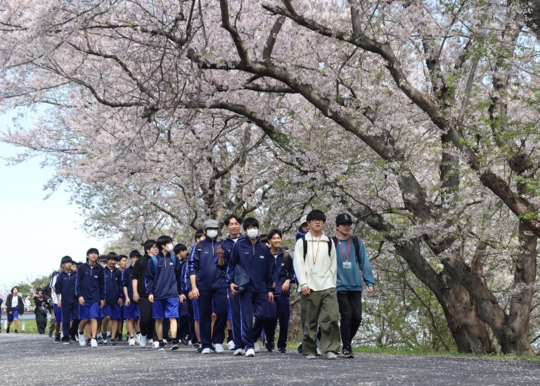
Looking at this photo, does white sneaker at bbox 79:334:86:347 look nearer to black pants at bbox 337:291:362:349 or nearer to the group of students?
the group of students

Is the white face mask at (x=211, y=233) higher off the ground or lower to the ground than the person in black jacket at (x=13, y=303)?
lower

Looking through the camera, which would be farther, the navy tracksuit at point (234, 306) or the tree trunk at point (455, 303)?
the tree trunk at point (455, 303)

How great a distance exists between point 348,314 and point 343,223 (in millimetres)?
1230

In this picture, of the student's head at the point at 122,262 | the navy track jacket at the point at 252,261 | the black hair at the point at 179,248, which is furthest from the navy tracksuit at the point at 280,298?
the student's head at the point at 122,262

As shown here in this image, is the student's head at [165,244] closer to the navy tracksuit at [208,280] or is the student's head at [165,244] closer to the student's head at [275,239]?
the navy tracksuit at [208,280]

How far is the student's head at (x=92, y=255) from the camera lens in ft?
53.9

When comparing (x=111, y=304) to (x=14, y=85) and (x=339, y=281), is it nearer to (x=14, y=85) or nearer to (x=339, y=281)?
(x=14, y=85)

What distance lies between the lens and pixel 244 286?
1164 centimetres

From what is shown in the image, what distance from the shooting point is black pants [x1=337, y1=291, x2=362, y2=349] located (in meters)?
11.1

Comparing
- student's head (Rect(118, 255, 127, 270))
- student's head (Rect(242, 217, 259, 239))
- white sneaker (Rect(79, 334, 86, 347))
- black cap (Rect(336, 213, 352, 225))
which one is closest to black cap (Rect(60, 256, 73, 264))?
student's head (Rect(118, 255, 127, 270))

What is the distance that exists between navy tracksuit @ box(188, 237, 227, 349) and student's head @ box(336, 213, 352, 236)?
91.3 inches

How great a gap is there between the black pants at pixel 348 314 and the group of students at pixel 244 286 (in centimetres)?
1

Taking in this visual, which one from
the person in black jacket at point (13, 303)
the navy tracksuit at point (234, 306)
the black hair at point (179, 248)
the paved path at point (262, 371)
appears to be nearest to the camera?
the paved path at point (262, 371)

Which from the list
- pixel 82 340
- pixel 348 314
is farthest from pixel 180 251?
pixel 348 314
